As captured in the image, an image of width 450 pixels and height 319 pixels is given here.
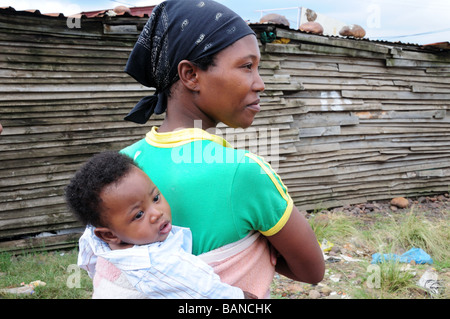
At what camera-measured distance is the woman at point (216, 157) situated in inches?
43.6

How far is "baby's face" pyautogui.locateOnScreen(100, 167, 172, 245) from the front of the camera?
1.15 metres

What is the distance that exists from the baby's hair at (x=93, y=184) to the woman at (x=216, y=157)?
0.40ft

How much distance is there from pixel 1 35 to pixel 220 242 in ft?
15.1

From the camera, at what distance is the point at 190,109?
1330 mm

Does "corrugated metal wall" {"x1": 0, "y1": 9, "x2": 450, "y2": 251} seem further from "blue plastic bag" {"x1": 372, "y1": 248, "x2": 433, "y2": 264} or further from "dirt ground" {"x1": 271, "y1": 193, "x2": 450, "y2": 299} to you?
"blue plastic bag" {"x1": 372, "y1": 248, "x2": 433, "y2": 264}

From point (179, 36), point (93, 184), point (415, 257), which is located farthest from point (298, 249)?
point (415, 257)

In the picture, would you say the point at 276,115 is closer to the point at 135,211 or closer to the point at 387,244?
the point at 387,244

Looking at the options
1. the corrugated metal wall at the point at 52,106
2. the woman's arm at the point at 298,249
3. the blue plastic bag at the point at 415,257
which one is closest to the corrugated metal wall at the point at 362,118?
the blue plastic bag at the point at 415,257

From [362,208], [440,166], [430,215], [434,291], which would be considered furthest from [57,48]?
[440,166]

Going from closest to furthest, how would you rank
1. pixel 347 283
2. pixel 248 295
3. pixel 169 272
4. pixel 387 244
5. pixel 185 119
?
pixel 169 272 → pixel 248 295 → pixel 185 119 → pixel 347 283 → pixel 387 244

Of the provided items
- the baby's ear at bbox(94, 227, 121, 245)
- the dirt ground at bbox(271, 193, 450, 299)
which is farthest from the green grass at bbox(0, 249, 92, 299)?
the baby's ear at bbox(94, 227, 121, 245)

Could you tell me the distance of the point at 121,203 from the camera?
1.15 metres

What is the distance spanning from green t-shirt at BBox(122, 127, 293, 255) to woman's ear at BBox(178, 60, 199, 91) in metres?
0.18

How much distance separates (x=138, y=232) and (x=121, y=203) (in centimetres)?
10
